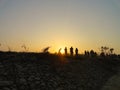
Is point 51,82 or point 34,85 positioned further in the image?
point 51,82

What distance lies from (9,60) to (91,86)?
6657 mm

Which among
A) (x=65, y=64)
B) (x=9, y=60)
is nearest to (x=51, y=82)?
(x=9, y=60)

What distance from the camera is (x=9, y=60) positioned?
16109 mm

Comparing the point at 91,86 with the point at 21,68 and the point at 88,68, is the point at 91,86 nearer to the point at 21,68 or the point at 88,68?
the point at 88,68

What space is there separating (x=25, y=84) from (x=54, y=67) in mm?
4796

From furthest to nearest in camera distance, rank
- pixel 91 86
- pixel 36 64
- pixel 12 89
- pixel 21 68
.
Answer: pixel 91 86
pixel 36 64
pixel 21 68
pixel 12 89

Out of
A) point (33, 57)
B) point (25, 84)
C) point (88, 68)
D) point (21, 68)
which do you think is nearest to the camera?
point (25, 84)

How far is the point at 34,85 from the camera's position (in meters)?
14.0

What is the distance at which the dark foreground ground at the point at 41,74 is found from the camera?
13.6 metres

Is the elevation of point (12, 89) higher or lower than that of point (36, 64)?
lower

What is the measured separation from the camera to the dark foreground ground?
537 inches

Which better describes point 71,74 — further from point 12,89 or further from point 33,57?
point 12,89

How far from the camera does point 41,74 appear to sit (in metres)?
15.9

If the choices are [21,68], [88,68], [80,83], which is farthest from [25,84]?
[88,68]
